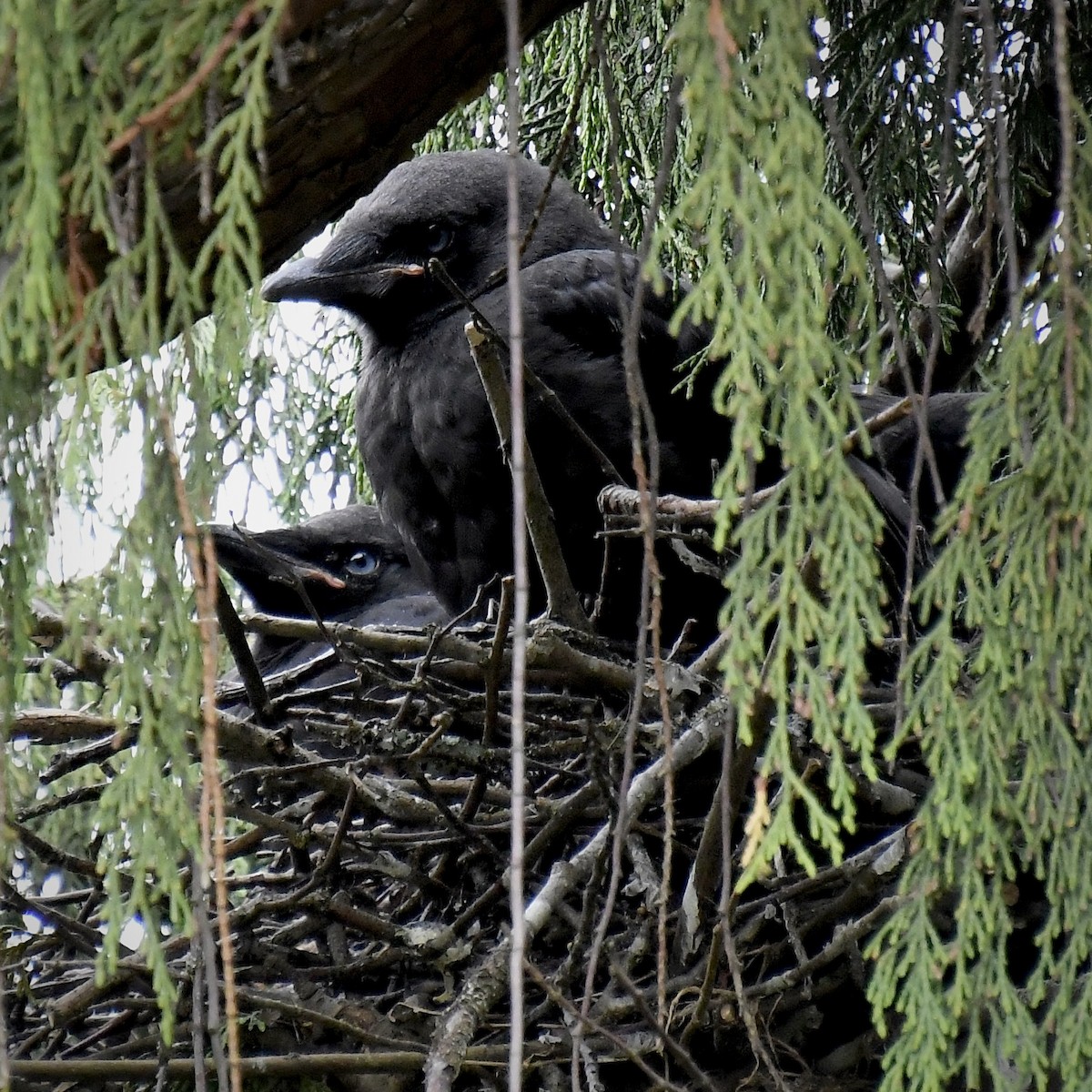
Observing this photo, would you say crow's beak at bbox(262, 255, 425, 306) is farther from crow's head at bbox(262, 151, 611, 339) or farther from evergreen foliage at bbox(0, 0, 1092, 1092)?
evergreen foliage at bbox(0, 0, 1092, 1092)

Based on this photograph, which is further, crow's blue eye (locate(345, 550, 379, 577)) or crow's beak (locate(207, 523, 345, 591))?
crow's blue eye (locate(345, 550, 379, 577))

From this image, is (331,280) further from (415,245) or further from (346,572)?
(346,572)

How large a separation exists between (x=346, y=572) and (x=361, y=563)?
0.21ft

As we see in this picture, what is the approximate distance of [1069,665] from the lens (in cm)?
154

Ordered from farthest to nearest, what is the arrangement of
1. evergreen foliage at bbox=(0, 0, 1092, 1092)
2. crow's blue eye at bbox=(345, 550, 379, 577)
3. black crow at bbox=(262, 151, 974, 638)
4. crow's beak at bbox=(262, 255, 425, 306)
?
1. crow's blue eye at bbox=(345, 550, 379, 577)
2. crow's beak at bbox=(262, 255, 425, 306)
3. black crow at bbox=(262, 151, 974, 638)
4. evergreen foliage at bbox=(0, 0, 1092, 1092)

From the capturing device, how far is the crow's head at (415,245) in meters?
3.76

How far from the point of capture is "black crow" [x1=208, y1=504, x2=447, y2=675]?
425 centimetres

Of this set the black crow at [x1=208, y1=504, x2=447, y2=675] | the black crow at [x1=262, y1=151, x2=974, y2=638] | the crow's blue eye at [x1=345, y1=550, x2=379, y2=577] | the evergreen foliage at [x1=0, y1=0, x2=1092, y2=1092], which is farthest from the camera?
the crow's blue eye at [x1=345, y1=550, x2=379, y2=577]

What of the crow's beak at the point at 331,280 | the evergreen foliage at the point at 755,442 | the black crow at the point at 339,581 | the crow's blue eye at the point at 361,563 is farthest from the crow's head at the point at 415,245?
the evergreen foliage at the point at 755,442

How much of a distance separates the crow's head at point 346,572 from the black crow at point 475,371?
23.5 inches

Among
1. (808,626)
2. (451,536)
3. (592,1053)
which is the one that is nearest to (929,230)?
(451,536)

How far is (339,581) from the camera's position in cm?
436

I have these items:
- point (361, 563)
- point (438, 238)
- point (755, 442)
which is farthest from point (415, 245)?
point (755, 442)

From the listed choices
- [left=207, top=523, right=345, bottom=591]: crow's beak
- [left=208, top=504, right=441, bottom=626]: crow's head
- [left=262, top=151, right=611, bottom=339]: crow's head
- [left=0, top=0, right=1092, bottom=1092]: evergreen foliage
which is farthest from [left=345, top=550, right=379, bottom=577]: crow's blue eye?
[left=0, top=0, right=1092, bottom=1092]: evergreen foliage
